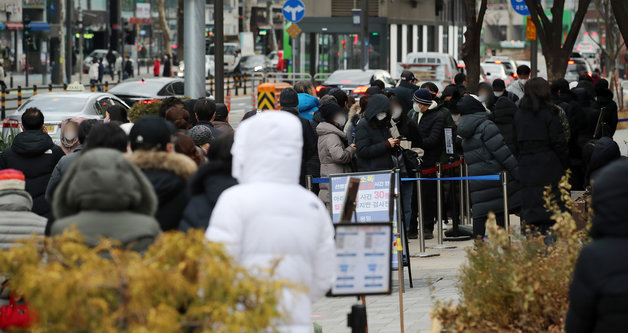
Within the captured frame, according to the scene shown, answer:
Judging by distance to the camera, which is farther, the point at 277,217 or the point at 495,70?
the point at 495,70

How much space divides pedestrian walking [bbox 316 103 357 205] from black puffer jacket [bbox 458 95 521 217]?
1.19 metres

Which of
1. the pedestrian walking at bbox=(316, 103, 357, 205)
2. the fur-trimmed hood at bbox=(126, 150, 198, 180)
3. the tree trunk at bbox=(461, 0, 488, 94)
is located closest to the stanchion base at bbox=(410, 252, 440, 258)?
the pedestrian walking at bbox=(316, 103, 357, 205)

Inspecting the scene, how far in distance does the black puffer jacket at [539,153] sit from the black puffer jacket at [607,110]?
478 cm

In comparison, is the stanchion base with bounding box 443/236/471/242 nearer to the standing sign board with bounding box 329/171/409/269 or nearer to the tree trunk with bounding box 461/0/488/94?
the standing sign board with bounding box 329/171/409/269

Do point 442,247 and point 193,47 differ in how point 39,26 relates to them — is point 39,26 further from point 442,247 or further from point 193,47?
point 442,247

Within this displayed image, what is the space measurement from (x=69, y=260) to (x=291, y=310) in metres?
1.02

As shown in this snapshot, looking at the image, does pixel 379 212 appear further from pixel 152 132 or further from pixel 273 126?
pixel 273 126

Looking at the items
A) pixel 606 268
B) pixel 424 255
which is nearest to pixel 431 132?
pixel 424 255

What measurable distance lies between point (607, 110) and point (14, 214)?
9.93 m

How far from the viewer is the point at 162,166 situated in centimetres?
608

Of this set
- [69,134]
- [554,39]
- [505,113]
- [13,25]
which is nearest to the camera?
[69,134]

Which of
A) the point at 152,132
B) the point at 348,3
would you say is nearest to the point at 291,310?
the point at 152,132

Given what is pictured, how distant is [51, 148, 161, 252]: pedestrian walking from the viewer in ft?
16.9

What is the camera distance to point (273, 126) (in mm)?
5023
